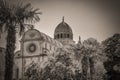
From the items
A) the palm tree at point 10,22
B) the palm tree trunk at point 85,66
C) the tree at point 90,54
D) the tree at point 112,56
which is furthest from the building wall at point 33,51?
the palm tree at point 10,22

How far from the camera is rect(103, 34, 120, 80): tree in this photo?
1877 centimetres

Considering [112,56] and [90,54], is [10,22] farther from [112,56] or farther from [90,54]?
[112,56]

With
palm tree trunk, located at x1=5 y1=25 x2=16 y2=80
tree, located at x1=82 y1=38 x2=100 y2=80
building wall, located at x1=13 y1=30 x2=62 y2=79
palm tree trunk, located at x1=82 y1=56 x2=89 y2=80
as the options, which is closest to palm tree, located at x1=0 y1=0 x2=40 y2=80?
palm tree trunk, located at x1=5 y1=25 x2=16 y2=80

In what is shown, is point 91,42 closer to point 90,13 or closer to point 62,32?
point 90,13

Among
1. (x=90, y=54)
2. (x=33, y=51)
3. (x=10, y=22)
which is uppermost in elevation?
(x=33, y=51)

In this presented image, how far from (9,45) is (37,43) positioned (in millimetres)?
18100

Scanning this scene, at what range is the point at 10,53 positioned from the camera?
10523 mm

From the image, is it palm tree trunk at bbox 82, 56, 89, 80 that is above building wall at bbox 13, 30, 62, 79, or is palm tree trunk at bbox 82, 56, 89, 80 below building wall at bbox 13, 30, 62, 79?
below

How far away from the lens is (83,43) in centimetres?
1975

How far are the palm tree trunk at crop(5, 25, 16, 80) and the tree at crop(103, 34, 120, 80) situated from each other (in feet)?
33.3

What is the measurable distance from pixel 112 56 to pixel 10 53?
10.7m

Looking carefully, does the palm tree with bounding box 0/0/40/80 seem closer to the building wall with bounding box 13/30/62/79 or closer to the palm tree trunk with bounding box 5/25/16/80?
the palm tree trunk with bounding box 5/25/16/80

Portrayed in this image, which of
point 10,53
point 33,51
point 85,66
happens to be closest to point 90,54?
point 85,66

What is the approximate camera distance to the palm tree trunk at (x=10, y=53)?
34.0 feet
